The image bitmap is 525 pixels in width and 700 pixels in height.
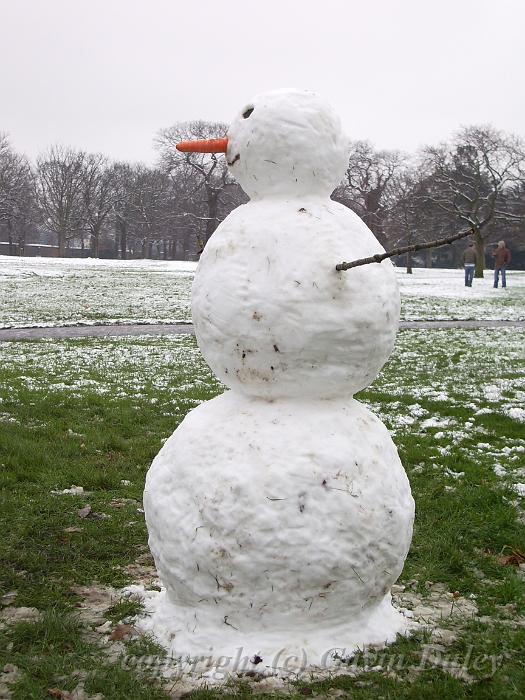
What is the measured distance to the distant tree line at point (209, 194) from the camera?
119 feet

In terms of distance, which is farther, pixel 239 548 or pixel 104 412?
pixel 104 412

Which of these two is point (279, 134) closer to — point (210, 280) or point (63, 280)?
point (210, 280)

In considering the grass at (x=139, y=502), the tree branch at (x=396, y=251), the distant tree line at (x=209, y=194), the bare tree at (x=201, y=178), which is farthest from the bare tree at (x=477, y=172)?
the tree branch at (x=396, y=251)

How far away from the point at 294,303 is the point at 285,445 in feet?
2.13

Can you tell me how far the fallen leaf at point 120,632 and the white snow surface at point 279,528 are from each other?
7.5 inches

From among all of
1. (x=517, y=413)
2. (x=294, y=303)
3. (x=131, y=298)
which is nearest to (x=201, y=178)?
(x=131, y=298)

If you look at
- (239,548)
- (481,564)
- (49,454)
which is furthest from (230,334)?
(49,454)

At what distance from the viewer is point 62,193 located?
50.9 m

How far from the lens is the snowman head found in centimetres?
335

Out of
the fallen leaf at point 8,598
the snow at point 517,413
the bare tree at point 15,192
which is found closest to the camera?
the fallen leaf at point 8,598

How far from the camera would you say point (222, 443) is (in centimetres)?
328

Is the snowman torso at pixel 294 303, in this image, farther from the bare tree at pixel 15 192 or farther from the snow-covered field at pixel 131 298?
the bare tree at pixel 15 192

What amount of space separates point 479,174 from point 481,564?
3493 centimetres

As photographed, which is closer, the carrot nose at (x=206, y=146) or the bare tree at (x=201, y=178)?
the carrot nose at (x=206, y=146)
